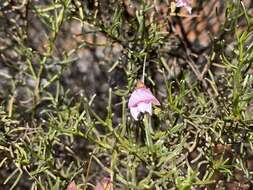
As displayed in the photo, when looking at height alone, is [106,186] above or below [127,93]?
below

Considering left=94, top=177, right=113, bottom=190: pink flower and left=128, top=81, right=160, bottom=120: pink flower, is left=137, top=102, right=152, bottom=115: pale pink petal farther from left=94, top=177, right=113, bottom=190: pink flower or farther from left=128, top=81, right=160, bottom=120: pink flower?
left=94, top=177, right=113, bottom=190: pink flower

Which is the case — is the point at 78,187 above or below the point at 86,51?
below

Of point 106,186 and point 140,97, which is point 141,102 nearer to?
point 140,97

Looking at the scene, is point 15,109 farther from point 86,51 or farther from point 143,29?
point 143,29

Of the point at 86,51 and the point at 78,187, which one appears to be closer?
the point at 78,187

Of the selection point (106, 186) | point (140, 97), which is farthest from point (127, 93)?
point (106, 186)

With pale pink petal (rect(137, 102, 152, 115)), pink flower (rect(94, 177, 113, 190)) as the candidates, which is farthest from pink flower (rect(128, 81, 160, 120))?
pink flower (rect(94, 177, 113, 190))

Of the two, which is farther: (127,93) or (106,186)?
(127,93)

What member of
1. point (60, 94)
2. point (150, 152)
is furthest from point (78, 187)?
point (60, 94)
